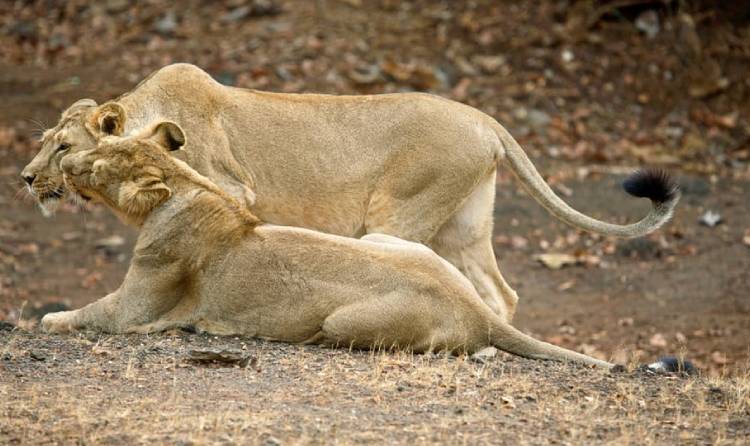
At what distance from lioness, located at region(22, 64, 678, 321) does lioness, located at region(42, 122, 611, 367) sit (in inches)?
33.4

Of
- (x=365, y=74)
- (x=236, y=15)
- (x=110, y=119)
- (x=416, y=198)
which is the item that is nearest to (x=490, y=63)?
(x=365, y=74)

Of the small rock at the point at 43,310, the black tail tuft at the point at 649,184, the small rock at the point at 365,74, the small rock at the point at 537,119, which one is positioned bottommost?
the small rock at the point at 43,310

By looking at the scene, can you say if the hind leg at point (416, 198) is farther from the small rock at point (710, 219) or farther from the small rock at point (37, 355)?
the small rock at point (710, 219)

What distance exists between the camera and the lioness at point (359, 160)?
8094 millimetres

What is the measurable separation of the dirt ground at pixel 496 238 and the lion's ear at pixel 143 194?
2.52 feet

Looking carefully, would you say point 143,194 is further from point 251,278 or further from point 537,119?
point 537,119

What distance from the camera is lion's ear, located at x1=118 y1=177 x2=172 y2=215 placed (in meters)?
6.98

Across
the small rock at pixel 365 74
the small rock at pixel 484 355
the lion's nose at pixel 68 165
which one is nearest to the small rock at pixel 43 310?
the lion's nose at pixel 68 165

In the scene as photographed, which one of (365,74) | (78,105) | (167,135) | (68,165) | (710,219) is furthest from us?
(365,74)

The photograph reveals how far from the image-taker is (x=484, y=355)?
6.68 metres

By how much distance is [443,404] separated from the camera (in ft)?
18.5

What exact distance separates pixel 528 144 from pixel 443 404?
973cm

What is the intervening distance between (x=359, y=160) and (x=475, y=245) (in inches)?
39.6

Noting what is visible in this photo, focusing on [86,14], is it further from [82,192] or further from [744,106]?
[82,192]
